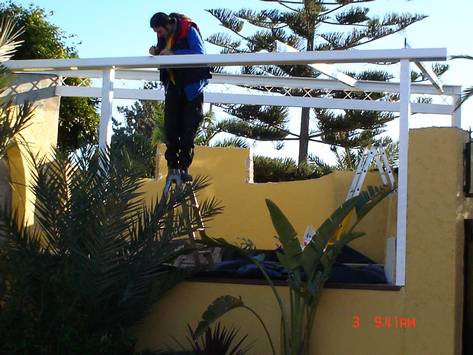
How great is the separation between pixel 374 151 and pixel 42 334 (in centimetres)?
490

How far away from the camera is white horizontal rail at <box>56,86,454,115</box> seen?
420 inches

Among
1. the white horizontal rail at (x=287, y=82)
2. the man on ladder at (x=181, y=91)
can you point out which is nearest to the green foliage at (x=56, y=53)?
the white horizontal rail at (x=287, y=82)

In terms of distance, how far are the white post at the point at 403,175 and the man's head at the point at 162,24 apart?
2278mm

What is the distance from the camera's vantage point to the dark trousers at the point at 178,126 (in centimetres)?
812

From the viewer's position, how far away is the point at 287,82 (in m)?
11.4

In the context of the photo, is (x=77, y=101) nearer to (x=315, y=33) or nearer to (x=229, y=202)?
(x=229, y=202)

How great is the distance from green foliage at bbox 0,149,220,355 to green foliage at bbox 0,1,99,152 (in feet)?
18.0

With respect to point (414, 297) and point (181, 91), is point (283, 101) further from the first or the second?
point (414, 297)

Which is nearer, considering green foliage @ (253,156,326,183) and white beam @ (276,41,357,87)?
white beam @ (276,41,357,87)

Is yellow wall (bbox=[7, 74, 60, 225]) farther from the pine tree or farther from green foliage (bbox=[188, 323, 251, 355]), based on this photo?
the pine tree

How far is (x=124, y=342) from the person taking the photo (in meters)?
7.10
